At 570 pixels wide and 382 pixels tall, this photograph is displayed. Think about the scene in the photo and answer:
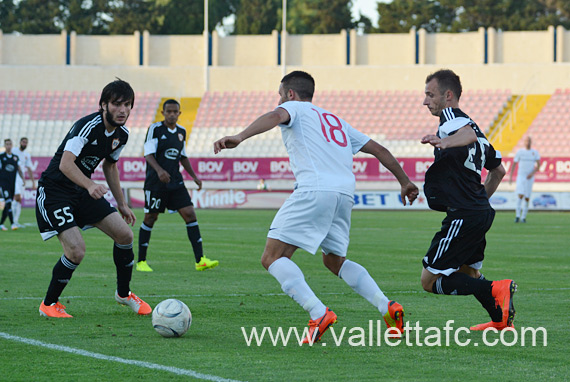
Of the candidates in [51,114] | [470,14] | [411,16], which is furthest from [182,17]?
[51,114]

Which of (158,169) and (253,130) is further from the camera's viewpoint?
(158,169)

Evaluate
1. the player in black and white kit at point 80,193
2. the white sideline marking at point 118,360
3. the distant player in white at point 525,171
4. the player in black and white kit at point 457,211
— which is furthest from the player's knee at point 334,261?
the distant player in white at point 525,171

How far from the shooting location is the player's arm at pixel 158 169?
11125 mm

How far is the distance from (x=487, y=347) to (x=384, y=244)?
9.99 meters

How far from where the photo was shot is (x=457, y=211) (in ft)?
20.5

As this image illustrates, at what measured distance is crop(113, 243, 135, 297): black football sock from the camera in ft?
24.6

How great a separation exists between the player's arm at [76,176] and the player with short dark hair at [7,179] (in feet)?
44.9

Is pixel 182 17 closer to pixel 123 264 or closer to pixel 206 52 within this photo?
pixel 206 52

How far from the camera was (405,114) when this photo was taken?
4038 centimetres

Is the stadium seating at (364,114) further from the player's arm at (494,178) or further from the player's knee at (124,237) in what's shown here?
the player's arm at (494,178)

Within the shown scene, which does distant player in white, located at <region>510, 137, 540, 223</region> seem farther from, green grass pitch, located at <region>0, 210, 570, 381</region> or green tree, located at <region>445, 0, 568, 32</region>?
green tree, located at <region>445, 0, 568, 32</region>

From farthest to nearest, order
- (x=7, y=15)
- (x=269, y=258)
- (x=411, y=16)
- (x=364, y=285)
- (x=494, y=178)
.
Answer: (x=7, y=15)
(x=411, y=16)
(x=494, y=178)
(x=364, y=285)
(x=269, y=258)

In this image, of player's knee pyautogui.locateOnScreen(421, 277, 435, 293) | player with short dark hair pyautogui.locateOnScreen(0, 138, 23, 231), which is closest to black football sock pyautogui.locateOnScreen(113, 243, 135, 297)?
player's knee pyautogui.locateOnScreen(421, 277, 435, 293)

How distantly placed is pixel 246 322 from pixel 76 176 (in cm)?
174
